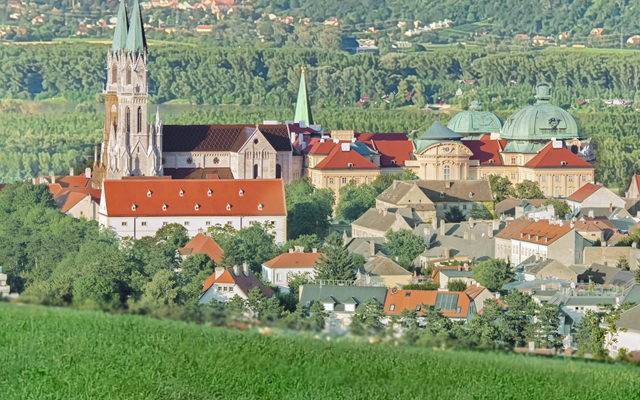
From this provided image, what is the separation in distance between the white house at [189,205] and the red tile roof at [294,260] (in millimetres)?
8330

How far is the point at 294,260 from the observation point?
4678 centimetres

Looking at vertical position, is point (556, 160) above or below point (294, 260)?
above

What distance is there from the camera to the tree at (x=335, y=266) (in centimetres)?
4441

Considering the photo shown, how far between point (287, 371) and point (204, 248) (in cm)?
3177

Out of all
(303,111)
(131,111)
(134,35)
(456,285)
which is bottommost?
(456,285)

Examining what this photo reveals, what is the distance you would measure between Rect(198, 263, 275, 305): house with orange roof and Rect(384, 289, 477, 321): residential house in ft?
12.5

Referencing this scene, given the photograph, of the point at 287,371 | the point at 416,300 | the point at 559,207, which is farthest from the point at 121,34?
the point at 287,371

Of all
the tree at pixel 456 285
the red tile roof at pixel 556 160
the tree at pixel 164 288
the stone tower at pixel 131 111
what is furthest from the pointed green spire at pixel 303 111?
the tree at pixel 164 288

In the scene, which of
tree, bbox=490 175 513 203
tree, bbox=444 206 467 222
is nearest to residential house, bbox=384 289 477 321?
tree, bbox=444 206 467 222

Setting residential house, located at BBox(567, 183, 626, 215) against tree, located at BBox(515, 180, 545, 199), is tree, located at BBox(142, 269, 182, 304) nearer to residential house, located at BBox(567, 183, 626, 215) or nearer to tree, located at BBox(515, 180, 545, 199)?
residential house, located at BBox(567, 183, 626, 215)

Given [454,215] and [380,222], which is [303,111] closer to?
[454,215]

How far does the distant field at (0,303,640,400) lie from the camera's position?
16.9 m

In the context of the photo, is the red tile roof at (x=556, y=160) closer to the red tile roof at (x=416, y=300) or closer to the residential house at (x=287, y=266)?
the residential house at (x=287, y=266)

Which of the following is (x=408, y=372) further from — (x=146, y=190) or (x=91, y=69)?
(x=91, y=69)
